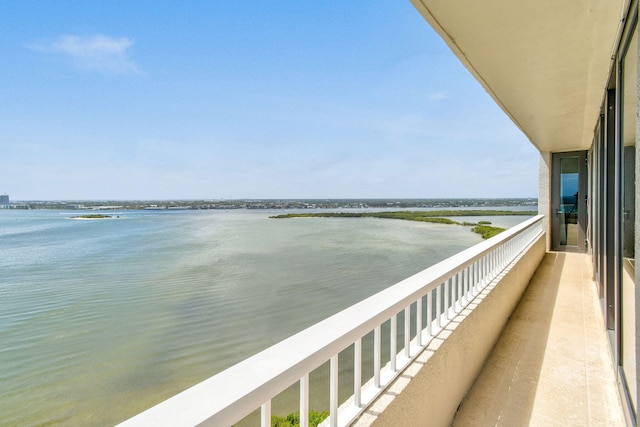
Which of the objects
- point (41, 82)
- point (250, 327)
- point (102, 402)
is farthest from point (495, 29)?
point (41, 82)

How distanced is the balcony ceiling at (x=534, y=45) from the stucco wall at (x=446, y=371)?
1712 mm

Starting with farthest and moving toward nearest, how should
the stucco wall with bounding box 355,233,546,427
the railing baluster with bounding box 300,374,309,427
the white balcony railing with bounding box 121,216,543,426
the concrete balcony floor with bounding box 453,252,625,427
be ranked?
1. the concrete balcony floor with bounding box 453,252,625,427
2. the stucco wall with bounding box 355,233,546,427
3. the railing baluster with bounding box 300,374,309,427
4. the white balcony railing with bounding box 121,216,543,426

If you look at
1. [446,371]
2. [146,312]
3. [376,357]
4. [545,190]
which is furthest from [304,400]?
[146,312]

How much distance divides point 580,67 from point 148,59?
779 inches

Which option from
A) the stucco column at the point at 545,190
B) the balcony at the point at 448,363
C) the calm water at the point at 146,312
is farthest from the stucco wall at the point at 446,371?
the stucco column at the point at 545,190

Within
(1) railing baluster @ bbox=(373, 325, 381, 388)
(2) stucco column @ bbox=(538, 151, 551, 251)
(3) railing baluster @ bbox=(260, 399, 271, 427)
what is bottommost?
(1) railing baluster @ bbox=(373, 325, 381, 388)

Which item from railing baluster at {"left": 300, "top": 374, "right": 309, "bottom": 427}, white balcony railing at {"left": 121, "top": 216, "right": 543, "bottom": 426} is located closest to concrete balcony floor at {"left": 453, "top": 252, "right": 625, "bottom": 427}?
white balcony railing at {"left": 121, "top": 216, "right": 543, "bottom": 426}

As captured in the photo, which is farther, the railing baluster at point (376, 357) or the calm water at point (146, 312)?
the calm water at point (146, 312)

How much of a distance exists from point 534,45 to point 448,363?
2063mm

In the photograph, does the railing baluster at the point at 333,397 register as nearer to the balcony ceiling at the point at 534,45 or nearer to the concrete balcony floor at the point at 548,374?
the concrete balcony floor at the point at 548,374

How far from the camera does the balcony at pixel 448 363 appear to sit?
650mm

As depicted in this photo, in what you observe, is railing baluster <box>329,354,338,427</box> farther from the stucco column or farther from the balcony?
the stucco column

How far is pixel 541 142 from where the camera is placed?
5941mm

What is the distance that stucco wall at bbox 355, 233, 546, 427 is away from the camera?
3.71 ft
